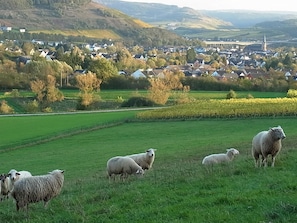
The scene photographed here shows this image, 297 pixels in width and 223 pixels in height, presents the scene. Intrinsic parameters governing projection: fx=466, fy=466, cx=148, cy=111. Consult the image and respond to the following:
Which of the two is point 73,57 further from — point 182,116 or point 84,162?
point 84,162

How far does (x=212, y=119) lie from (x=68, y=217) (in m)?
43.3

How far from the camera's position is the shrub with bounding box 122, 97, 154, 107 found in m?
75.0

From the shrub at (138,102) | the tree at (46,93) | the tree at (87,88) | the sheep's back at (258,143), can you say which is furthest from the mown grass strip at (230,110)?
the sheep's back at (258,143)

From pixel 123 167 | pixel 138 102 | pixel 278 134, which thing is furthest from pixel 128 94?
pixel 278 134

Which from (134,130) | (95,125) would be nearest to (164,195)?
(134,130)

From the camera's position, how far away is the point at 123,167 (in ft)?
56.1

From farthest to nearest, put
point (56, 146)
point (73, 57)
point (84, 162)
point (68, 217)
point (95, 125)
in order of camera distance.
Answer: point (73, 57), point (95, 125), point (56, 146), point (84, 162), point (68, 217)

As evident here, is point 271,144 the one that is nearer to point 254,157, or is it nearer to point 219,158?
point 254,157

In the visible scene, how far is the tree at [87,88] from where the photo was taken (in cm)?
7438

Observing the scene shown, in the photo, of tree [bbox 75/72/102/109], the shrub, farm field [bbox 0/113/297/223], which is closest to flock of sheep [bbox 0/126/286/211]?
farm field [bbox 0/113/297/223]

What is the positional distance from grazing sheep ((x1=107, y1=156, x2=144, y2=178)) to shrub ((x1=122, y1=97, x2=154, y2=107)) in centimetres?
5735

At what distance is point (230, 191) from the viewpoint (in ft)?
37.8

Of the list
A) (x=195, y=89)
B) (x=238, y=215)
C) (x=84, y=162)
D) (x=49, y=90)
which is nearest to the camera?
(x=238, y=215)

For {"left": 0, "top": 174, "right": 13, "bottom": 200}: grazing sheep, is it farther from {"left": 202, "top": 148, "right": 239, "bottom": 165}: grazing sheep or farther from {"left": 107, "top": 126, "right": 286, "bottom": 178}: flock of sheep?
{"left": 202, "top": 148, "right": 239, "bottom": 165}: grazing sheep
